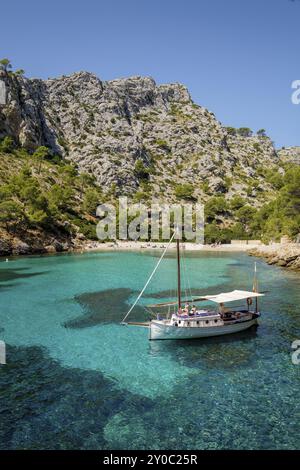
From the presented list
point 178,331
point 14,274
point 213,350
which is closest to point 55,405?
point 178,331

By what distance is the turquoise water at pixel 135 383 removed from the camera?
19.0 m

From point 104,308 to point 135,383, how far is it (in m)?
21.9

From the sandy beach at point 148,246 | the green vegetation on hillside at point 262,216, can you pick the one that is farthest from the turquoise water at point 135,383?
the sandy beach at point 148,246

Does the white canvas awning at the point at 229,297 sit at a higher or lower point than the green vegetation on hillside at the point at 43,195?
lower

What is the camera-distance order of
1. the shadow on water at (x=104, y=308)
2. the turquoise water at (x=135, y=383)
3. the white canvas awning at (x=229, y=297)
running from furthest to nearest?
the shadow on water at (x=104, y=308) → the white canvas awning at (x=229, y=297) → the turquoise water at (x=135, y=383)

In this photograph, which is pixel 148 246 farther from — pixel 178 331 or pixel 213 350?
pixel 213 350

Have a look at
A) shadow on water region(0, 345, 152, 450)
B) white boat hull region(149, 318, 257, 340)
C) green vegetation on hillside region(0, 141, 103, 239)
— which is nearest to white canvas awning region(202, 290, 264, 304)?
white boat hull region(149, 318, 257, 340)

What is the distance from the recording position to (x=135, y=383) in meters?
25.2

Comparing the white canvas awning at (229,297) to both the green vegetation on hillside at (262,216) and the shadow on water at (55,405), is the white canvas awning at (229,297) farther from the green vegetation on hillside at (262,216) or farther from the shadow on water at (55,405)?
the green vegetation on hillside at (262,216)

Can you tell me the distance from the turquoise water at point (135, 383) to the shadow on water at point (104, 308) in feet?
0.48

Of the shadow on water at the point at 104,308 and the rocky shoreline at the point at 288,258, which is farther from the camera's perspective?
the rocky shoreline at the point at 288,258

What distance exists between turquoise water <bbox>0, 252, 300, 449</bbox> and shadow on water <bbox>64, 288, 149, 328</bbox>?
0.15 meters

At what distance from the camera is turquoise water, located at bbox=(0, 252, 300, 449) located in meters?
19.0
